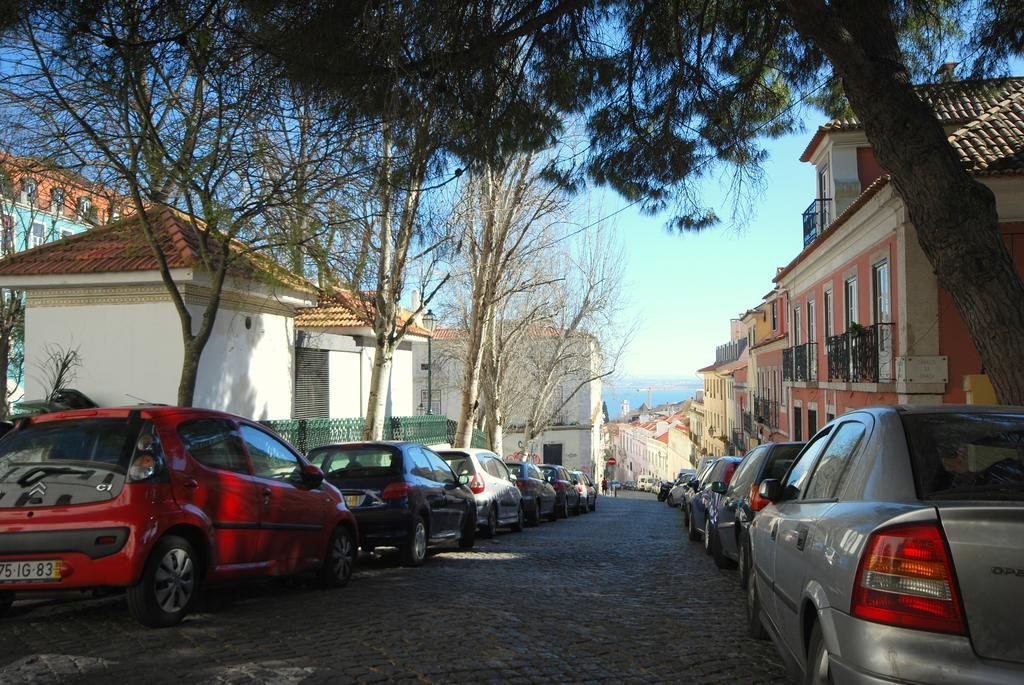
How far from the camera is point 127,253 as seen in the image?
15.8 metres

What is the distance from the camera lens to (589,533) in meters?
18.6

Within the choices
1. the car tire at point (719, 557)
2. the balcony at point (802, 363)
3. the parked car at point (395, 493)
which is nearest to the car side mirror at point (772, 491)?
the parked car at point (395, 493)

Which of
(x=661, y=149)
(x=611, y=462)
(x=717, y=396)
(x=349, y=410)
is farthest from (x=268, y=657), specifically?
(x=611, y=462)

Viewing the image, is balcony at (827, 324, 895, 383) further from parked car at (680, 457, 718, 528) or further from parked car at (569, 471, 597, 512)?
parked car at (569, 471, 597, 512)

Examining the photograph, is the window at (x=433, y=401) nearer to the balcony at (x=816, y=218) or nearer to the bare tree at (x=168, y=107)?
the balcony at (x=816, y=218)

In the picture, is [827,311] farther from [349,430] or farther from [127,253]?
[127,253]

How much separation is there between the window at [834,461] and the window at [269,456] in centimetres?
494

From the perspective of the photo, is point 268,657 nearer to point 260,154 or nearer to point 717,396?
point 260,154

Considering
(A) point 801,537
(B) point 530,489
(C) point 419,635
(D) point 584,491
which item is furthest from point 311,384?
(A) point 801,537

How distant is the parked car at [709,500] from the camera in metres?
12.6

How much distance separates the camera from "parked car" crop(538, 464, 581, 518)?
2522 centimetres

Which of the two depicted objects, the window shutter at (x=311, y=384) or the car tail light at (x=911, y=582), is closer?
the car tail light at (x=911, y=582)

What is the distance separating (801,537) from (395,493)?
7169 millimetres

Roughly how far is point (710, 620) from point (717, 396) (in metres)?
66.7
